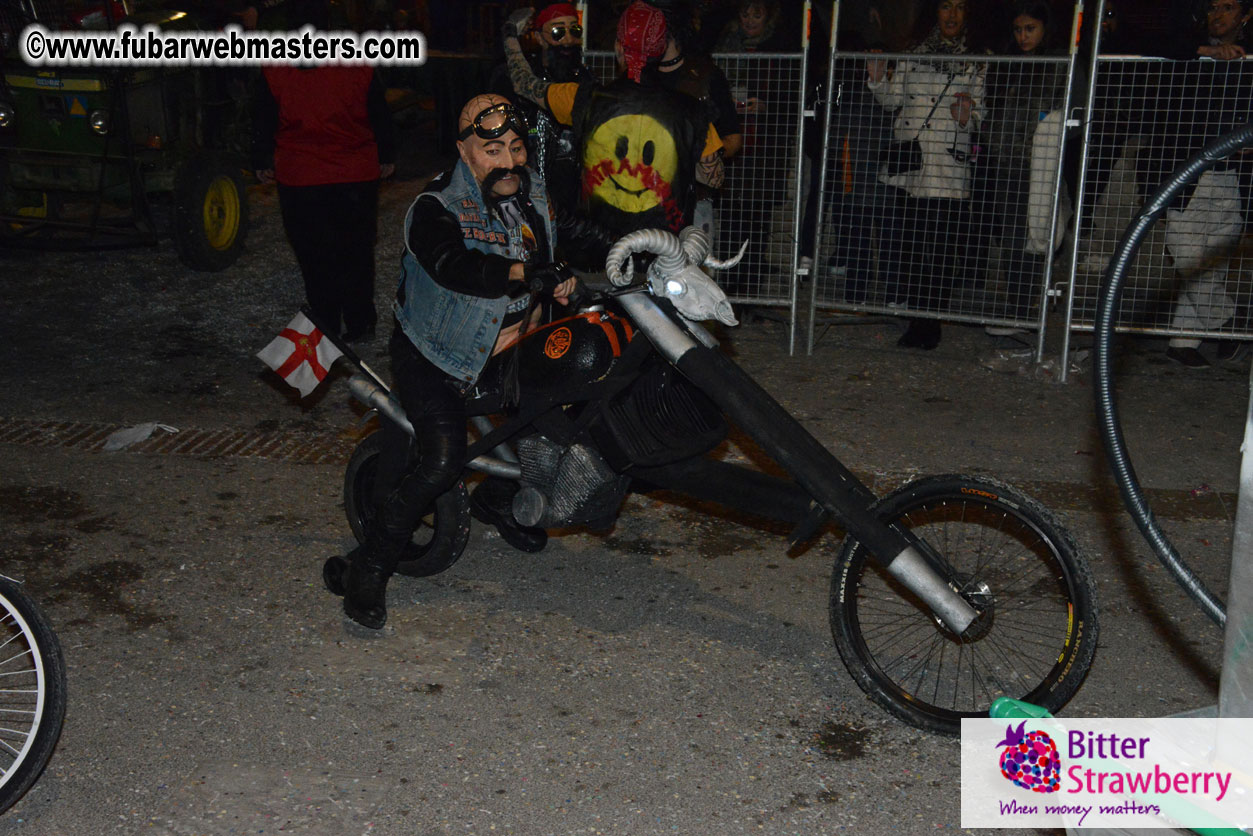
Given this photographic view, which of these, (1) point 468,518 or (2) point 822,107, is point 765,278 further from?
(1) point 468,518

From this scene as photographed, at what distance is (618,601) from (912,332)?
407 cm

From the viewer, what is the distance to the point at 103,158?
371 inches

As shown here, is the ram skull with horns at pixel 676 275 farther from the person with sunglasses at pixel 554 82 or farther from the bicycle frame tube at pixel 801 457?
the person with sunglasses at pixel 554 82

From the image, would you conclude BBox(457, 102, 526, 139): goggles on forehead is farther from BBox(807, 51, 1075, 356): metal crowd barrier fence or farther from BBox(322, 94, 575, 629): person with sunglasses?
BBox(807, 51, 1075, 356): metal crowd barrier fence

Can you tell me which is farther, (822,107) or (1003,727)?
(822,107)

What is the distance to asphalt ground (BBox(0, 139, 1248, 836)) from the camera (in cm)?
367

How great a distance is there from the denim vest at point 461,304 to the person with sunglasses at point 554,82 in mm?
856

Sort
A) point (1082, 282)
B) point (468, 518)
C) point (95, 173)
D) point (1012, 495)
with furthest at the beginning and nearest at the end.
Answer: point (95, 173), point (1082, 282), point (468, 518), point (1012, 495)

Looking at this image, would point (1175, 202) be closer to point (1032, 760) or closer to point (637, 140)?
point (637, 140)

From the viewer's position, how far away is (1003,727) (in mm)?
3461

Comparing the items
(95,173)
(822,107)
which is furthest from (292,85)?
(822,107)

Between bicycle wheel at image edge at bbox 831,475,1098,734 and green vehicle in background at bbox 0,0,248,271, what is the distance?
681 cm

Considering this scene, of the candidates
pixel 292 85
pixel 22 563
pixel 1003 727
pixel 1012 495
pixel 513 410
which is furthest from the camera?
pixel 292 85

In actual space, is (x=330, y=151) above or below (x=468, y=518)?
above
